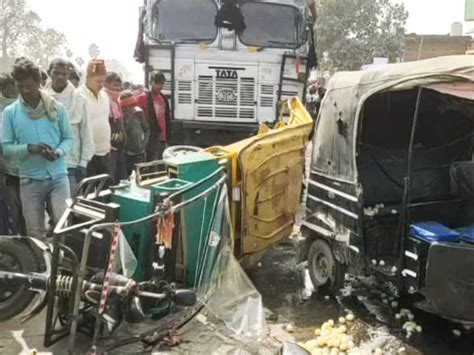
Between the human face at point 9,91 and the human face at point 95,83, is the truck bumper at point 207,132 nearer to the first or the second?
the human face at point 95,83

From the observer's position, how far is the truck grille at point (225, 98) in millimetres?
10453

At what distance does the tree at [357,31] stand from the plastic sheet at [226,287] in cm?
2821

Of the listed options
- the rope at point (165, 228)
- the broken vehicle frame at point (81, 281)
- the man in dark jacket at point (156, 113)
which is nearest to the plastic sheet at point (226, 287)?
the broken vehicle frame at point (81, 281)

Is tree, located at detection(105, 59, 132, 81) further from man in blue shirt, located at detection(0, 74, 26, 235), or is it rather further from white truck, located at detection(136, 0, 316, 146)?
man in blue shirt, located at detection(0, 74, 26, 235)

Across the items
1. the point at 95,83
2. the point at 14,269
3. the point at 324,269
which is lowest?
the point at 324,269

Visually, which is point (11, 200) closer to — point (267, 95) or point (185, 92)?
point (185, 92)

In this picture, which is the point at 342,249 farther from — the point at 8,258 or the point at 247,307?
the point at 8,258

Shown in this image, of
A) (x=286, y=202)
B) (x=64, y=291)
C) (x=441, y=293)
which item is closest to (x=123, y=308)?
(x=64, y=291)

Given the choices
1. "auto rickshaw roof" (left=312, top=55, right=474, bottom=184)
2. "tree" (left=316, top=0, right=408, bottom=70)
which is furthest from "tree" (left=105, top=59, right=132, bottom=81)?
"tree" (left=316, top=0, right=408, bottom=70)

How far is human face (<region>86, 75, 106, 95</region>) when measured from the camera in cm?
631

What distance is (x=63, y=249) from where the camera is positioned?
12.3 feet

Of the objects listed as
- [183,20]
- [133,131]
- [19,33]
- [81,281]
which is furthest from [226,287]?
[19,33]

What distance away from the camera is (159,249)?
461 cm

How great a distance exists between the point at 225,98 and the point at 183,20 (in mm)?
1589
